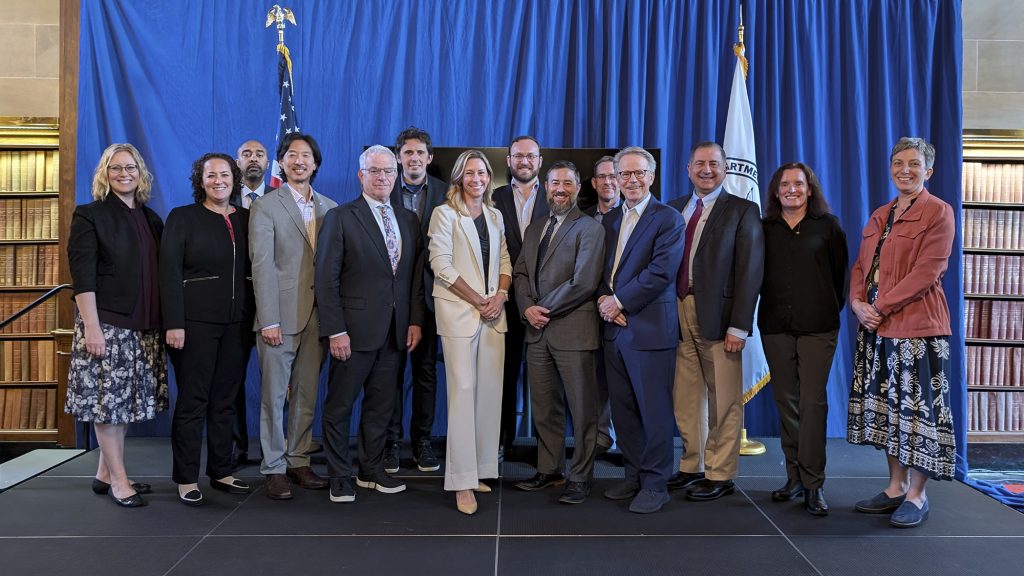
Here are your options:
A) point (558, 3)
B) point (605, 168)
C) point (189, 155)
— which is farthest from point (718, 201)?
point (189, 155)

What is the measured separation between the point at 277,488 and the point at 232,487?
10.3 inches

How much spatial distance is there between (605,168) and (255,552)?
2515 millimetres

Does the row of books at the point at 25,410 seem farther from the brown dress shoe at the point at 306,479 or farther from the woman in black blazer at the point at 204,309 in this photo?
the brown dress shoe at the point at 306,479

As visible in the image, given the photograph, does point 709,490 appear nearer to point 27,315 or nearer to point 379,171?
point 379,171

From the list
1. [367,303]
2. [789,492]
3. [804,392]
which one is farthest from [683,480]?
[367,303]

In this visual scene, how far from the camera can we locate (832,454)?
15.2ft

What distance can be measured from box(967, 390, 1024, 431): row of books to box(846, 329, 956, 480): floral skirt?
2.73 meters

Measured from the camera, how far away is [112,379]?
3336 millimetres

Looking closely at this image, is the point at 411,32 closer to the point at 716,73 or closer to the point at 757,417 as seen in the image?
the point at 716,73

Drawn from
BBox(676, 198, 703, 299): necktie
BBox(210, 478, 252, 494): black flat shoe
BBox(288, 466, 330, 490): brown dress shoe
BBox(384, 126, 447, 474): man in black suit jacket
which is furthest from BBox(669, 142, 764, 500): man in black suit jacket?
BBox(210, 478, 252, 494): black flat shoe

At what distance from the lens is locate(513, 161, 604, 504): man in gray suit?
3424mm

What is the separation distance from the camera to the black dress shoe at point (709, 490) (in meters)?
3.54

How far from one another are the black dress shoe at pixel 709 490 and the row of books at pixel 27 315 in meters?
4.67

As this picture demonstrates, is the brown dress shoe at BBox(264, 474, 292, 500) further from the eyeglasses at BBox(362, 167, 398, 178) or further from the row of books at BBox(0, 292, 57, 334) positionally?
the row of books at BBox(0, 292, 57, 334)
